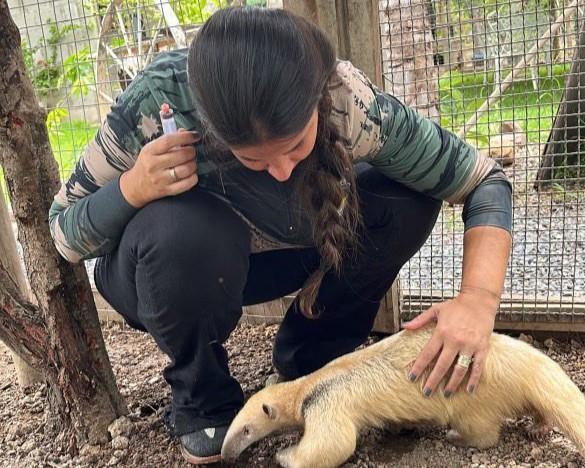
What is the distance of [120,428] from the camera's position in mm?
1970

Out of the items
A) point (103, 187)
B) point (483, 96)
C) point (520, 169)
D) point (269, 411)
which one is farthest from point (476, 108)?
point (103, 187)

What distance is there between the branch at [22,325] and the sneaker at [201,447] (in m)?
0.51

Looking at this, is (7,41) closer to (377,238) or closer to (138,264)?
(138,264)

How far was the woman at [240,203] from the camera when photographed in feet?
4.73

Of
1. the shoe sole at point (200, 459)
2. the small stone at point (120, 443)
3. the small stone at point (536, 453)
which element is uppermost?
the shoe sole at point (200, 459)

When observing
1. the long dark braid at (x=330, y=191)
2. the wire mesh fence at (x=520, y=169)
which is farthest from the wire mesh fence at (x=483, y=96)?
the long dark braid at (x=330, y=191)

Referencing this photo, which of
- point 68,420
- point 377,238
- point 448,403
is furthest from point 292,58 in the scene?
point 68,420

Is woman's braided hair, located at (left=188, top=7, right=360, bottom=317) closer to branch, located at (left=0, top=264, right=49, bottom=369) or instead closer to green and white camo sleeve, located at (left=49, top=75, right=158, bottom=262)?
green and white camo sleeve, located at (left=49, top=75, right=158, bottom=262)

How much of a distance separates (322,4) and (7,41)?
3.16 ft

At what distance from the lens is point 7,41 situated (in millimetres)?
1740

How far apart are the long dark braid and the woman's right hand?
292mm

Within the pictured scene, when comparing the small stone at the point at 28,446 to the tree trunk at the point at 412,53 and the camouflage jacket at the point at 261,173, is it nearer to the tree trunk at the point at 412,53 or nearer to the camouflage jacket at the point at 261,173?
the camouflage jacket at the point at 261,173

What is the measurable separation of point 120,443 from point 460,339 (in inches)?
40.8

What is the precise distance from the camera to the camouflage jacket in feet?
5.22
